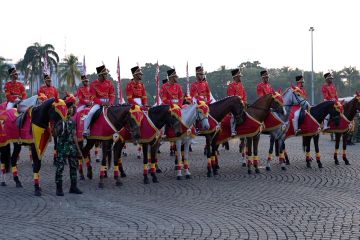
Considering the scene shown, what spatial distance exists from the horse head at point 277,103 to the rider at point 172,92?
9.91 ft

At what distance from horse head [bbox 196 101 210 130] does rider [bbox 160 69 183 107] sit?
64 cm

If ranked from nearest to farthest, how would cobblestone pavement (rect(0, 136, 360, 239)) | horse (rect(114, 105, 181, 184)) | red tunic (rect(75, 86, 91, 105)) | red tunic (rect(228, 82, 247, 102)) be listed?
cobblestone pavement (rect(0, 136, 360, 239)) < horse (rect(114, 105, 181, 184)) < red tunic (rect(75, 86, 91, 105)) < red tunic (rect(228, 82, 247, 102))

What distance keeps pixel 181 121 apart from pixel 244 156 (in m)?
4.32

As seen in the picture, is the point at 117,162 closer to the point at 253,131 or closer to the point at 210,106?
the point at 210,106

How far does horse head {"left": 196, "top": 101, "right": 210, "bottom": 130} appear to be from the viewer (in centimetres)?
1386

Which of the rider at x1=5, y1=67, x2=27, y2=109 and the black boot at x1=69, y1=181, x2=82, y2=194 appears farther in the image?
the rider at x1=5, y1=67, x2=27, y2=109

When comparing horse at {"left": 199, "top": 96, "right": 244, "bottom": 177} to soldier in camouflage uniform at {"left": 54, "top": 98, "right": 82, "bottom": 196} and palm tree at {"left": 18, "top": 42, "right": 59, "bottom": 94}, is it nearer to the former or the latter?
soldier in camouflage uniform at {"left": 54, "top": 98, "right": 82, "bottom": 196}

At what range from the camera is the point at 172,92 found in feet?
47.0

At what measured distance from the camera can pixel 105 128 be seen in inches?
505

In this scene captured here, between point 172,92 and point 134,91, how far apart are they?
115 centimetres

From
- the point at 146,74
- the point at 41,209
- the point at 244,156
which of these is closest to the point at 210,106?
the point at 244,156

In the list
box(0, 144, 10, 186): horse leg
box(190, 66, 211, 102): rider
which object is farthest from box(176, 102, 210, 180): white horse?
A: box(0, 144, 10, 186): horse leg

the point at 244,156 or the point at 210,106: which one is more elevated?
the point at 210,106

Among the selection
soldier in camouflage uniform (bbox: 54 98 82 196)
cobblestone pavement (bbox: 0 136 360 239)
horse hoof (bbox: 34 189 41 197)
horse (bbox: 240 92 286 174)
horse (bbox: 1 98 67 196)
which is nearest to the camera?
cobblestone pavement (bbox: 0 136 360 239)
